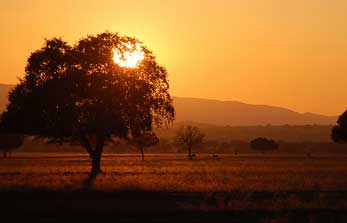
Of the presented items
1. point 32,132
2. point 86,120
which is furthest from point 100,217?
point 32,132

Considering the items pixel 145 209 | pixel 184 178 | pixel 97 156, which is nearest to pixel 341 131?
pixel 97 156

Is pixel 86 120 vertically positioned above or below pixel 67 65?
below

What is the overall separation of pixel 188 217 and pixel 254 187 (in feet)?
50.0

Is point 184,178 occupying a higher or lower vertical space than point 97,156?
lower

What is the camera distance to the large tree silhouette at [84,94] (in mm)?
54719

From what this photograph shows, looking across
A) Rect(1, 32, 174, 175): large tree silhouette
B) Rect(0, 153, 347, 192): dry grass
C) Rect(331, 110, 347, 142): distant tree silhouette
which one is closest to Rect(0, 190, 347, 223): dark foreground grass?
Rect(0, 153, 347, 192): dry grass

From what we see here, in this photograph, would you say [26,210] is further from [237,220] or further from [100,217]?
[237,220]

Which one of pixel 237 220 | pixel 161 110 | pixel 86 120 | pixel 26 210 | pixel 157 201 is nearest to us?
pixel 237 220

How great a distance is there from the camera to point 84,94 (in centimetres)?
5528

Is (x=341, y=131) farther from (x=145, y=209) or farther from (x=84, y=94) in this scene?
(x=145, y=209)

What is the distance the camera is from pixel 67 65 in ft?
185

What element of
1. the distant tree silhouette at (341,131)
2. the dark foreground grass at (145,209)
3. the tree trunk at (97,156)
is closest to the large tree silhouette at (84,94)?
the tree trunk at (97,156)

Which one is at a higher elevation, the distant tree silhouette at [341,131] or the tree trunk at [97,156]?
the distant tree silhouette at [341,131]

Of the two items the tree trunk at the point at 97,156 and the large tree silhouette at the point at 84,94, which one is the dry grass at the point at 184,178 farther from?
the large tree silhouette at the point at 84,94
